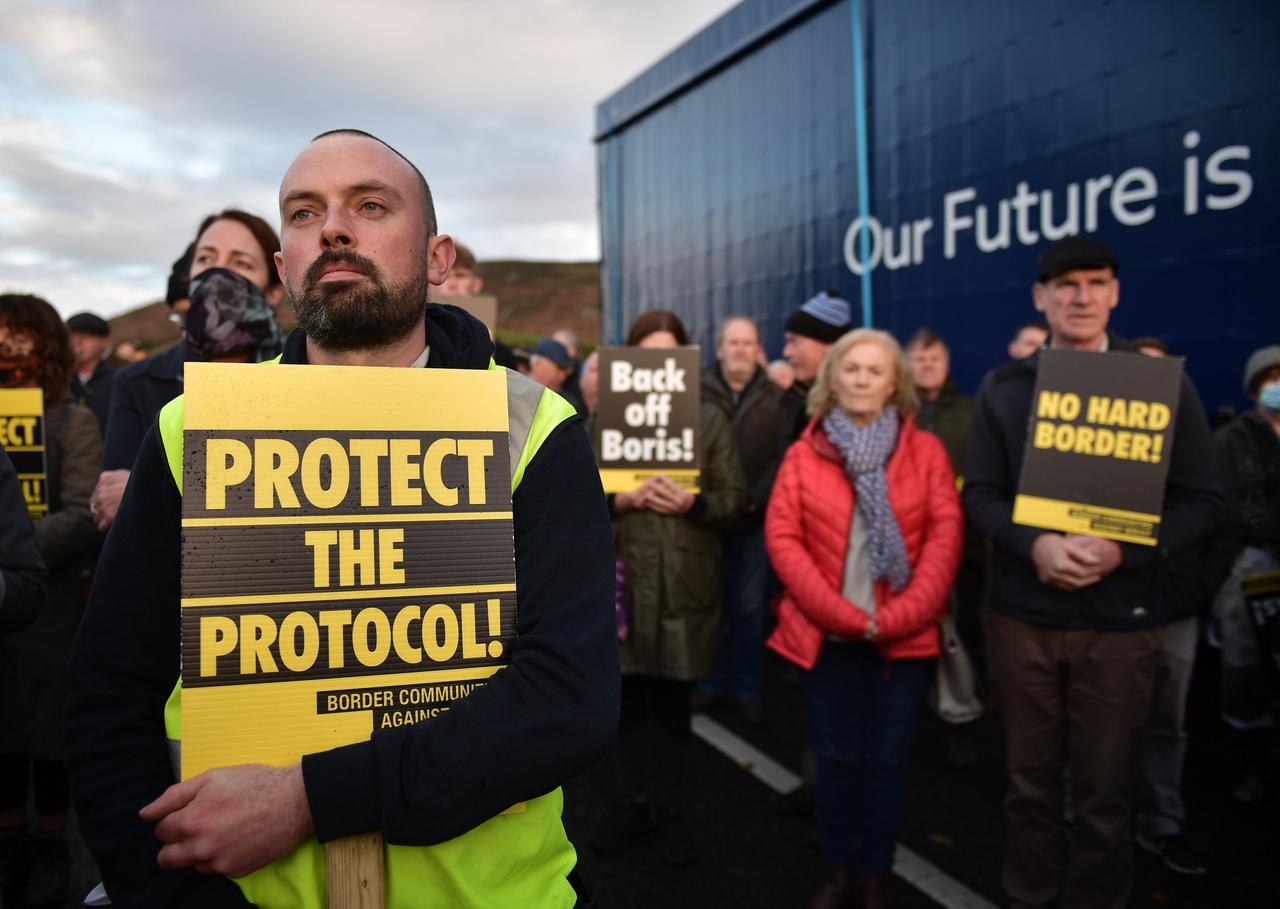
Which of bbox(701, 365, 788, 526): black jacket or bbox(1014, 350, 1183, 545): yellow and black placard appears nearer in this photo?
bbox(1014, 350, 1183, 545): yellow and black placard

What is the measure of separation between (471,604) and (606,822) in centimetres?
261

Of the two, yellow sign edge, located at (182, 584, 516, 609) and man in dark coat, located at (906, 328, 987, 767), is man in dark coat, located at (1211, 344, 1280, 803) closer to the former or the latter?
man in dark coat, located at (906, 328, 987, 767)

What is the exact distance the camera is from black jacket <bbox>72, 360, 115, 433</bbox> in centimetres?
497

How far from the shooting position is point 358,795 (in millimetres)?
1117

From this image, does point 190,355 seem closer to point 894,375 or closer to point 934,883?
point 894,375

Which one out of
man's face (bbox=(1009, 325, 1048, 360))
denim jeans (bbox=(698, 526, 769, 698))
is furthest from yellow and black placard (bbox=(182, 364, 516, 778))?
man's face (bbox=(1009, 325, 1048, 360))

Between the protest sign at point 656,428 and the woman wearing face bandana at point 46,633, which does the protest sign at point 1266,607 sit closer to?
the protest sign at point 656,428

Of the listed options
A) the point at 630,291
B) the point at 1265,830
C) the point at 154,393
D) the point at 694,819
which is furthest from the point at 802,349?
the point at 630,291

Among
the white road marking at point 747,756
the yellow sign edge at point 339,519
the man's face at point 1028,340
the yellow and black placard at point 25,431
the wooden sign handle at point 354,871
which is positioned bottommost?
the white road marking at point 747,756

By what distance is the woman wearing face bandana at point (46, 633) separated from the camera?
115 inches

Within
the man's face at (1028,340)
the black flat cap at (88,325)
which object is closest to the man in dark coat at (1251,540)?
the man's face at (1028,340)

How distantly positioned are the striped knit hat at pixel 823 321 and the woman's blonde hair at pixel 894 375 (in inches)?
61.3

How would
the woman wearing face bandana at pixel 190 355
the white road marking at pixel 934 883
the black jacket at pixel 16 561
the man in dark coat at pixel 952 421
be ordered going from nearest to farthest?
the black jacket at pixel 16 561 < the woman wearing face bandana at pixel 190 355 < the white road marking at pixel 934 883 < the man in dark coat at pixel 952 421

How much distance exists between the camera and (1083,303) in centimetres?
278
